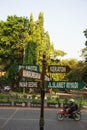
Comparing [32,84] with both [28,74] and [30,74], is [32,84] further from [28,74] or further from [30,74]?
[28,74]

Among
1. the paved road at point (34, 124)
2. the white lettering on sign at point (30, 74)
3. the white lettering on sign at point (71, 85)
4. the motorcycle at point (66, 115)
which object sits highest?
the white lettering on sign at point (30, 74)

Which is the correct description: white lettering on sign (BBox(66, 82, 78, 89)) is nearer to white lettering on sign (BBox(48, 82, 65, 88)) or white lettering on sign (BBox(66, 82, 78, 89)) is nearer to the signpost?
white lettering on sign (BBox(48, 82, 65, 88))

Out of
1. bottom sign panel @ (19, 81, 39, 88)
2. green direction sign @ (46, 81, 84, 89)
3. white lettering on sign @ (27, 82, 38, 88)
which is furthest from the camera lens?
white lettering on sign @ (27, 82, 38, 88)

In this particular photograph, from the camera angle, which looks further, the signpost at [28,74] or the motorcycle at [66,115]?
the motorcycle at [66,115]

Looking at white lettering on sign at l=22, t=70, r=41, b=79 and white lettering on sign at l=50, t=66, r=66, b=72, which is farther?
white lettering on sign at l=50, t=66, r=66, b=72

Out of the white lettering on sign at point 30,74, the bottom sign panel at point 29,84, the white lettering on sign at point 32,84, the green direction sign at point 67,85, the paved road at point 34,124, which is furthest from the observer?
the paved road at point 34,124

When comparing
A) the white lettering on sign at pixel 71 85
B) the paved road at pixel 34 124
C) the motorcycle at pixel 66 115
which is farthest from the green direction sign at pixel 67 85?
the motorcycle at pixel 66 115

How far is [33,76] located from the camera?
13516 millimetres

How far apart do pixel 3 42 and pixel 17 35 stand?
9.45 feet

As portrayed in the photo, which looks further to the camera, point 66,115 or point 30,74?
point 66,115

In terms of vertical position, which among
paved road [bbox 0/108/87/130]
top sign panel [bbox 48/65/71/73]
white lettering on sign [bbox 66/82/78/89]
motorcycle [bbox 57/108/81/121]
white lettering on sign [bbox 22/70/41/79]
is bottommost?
paved road [bbox 0/108/87/130]

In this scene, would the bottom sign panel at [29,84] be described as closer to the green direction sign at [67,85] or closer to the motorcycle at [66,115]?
the green direction sign at [67,85]

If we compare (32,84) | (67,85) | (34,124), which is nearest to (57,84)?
(67,85)

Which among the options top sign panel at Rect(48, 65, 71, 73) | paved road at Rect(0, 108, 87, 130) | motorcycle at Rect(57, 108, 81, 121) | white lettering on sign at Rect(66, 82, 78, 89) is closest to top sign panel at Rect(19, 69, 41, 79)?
top sign panel at Rect(48, 65, 71, 73)
